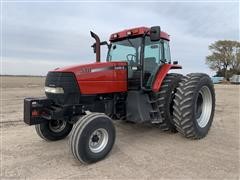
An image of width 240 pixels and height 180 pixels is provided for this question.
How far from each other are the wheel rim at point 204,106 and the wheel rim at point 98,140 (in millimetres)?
2621

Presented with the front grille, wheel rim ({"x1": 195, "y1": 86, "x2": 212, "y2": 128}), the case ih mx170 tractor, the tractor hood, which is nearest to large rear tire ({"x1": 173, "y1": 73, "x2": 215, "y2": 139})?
the case ih mx170 tractor

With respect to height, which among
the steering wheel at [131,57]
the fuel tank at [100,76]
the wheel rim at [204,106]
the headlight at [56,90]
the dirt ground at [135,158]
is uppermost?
the steering wheel at [131,57]

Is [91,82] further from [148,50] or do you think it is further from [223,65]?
[223,65]

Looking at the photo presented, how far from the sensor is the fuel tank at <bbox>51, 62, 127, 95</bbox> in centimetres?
461

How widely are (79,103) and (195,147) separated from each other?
239 cm

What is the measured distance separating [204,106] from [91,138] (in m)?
3.18

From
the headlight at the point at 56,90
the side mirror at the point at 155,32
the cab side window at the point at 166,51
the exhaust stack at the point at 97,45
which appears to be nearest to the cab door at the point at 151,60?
the cab side window at the point at 166,51

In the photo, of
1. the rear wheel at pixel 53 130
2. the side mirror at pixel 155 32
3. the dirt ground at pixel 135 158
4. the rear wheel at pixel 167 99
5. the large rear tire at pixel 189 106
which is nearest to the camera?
the dirt ground at pixel 135 158

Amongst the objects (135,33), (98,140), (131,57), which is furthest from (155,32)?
(98,140)

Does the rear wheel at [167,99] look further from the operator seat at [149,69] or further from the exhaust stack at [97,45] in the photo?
the exhaust stack at [97,45]

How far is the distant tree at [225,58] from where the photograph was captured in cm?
5338

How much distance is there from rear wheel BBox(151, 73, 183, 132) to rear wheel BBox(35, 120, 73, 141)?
6.78ft

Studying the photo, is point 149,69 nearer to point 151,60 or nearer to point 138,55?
point 151,60

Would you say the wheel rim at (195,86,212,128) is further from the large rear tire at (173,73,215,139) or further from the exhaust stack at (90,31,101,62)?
the exhaust stack at (90,31,101,62)
